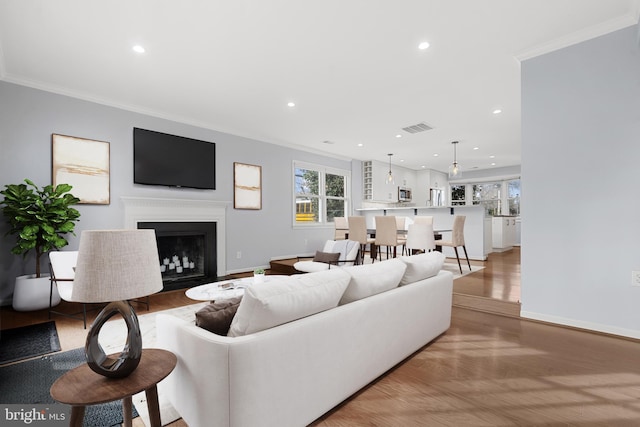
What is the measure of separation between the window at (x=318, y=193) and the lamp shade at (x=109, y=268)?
5401 millimetres

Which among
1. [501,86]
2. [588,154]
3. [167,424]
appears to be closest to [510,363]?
[588,154]

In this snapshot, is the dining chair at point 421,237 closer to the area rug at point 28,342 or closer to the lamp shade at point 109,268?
the lamp shade at point 109,268

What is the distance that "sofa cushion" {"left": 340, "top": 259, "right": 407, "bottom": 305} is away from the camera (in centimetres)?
180

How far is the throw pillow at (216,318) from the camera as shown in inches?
55.4

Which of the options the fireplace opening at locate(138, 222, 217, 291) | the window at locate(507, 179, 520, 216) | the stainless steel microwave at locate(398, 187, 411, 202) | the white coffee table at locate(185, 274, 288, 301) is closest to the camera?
the white coffee table at locate(185, 274, 288, 301)

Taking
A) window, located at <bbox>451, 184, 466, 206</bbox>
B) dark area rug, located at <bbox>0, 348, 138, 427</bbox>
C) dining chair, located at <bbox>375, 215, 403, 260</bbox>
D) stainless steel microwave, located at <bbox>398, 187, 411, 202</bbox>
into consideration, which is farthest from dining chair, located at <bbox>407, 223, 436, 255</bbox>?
window, located at <bbox>451, 184, 466, 206</bbox>

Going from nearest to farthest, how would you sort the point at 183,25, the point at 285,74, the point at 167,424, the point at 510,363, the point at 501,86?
the point at 167,424 → the point at 510,363 → the point at 183,25 → the point at 285,74 → the point at 501,86

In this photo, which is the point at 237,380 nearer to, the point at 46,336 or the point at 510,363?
the point at 510,363

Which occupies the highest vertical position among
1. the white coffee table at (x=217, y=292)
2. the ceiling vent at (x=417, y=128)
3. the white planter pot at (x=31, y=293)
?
the ceiling vent at (x=417, y=128)

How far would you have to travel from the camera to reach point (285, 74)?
3426 mm

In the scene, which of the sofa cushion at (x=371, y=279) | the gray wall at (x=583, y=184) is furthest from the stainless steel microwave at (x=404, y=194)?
the sofa cushion at (x=371, y=279)

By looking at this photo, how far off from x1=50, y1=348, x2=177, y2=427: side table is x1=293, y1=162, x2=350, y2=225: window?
17.6 ft

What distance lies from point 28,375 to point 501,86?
17.0 feet

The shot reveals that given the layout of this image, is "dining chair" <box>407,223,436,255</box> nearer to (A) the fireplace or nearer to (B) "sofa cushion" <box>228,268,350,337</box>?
(A) the fireplace
